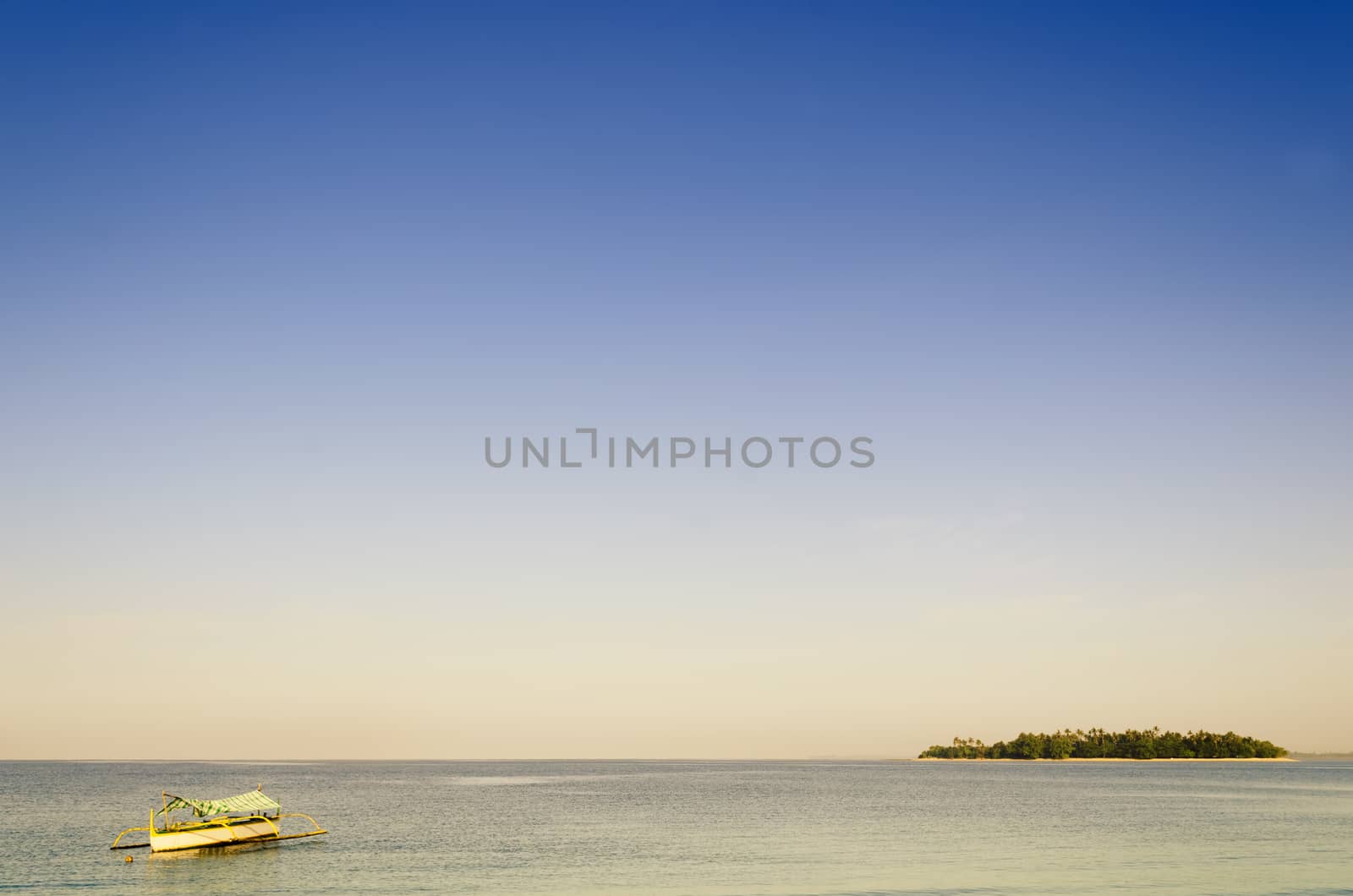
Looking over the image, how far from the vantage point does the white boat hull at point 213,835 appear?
2685 inches

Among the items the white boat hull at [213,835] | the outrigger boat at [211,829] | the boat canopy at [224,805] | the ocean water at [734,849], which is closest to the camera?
the ocean water at [734,849]

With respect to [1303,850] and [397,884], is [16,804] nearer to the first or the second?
[397,884]

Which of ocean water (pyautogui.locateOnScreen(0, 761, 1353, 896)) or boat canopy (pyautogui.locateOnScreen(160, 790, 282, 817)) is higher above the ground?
boat canopy (pyautogui.locateOnScreen(160, 790, 282, 817))

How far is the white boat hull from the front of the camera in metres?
68.2

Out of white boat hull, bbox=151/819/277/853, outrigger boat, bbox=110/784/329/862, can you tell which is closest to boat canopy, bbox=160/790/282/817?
outrigger boat, bbox=110/784/329/862

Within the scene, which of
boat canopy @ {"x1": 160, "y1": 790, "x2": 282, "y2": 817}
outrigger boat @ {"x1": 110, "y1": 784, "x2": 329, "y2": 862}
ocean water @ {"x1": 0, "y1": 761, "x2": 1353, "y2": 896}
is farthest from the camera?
boat canopy @ {"x1": 160, "y1": 790, "x2": 282, "y2": 817}

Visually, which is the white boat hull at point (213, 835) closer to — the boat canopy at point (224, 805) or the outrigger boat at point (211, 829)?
the outrigger boat at point (211, 829)

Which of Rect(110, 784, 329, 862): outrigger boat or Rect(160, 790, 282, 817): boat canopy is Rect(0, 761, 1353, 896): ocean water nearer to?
Rect(110, 784, 329, 862): outrigger boat

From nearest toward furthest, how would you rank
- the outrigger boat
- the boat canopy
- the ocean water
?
the ocean water, the outrigger boat, the boat canopy

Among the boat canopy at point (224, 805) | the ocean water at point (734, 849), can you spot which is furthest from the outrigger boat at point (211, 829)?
the ocean water at point (734, 849)

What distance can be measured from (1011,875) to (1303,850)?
24.9 meters

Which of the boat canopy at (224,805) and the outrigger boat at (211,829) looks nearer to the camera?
the outrigger boat at (211,829)

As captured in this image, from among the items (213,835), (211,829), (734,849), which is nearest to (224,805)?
(211,829)

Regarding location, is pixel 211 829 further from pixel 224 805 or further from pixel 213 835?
pixel 224 805
